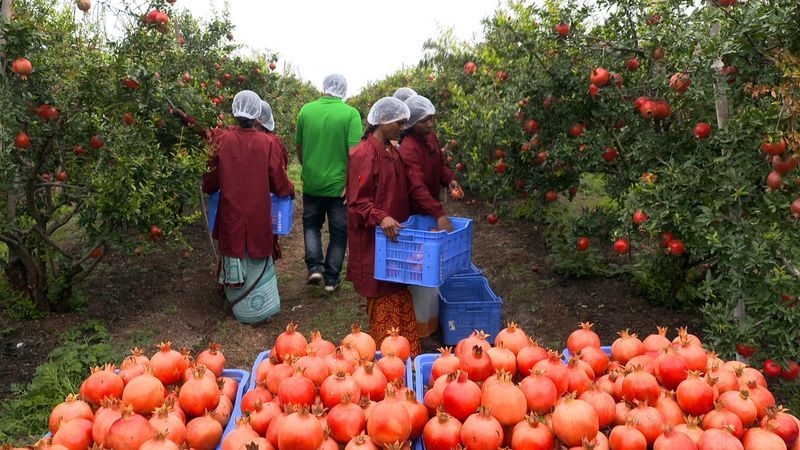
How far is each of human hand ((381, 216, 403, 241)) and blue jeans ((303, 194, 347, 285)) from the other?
2.49 meters

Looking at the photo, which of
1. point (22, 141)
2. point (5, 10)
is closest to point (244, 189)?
point (22, 141)

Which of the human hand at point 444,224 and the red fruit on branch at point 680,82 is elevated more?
the red fruit on branch at point 680,82

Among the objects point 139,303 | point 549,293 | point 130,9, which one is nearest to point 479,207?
point 549,293

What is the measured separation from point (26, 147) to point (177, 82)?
127 centimetres

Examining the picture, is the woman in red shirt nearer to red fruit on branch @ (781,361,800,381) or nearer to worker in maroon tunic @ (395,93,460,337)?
worker in maroon tunic @ (395,93,460,337)

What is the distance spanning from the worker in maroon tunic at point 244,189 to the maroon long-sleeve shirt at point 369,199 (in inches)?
46.6

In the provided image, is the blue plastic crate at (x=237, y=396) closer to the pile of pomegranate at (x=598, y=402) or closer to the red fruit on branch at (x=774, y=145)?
the pile of pomegranate at (x=598, y=402)

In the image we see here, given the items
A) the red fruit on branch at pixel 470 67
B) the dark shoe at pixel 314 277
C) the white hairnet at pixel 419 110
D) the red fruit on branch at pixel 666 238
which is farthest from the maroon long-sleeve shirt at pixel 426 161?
the dark shoe at pixel 314 277

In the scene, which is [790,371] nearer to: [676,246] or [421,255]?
[676,246]

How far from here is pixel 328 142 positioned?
6.65 metres

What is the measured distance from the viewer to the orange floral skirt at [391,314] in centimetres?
486

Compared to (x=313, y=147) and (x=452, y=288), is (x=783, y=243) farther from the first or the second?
(x=313, y=147)

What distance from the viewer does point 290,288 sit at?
24.4ft

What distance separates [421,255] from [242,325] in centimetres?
242
